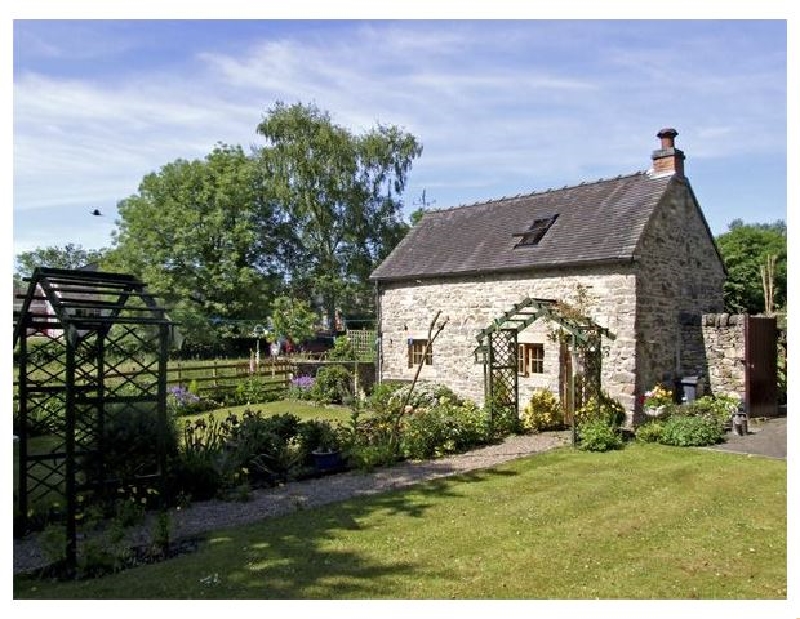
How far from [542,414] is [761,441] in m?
4.14

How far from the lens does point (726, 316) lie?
1407cm


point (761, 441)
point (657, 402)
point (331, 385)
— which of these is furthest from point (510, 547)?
point (331, 385)

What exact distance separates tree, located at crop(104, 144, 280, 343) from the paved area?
22.5 meters

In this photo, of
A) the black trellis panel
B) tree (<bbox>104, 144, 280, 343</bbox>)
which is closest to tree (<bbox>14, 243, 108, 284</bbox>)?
tree (<bbox>104, 144, 280, 343</bbox>)

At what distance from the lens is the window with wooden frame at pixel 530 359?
15.1m

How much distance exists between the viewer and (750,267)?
2878cm

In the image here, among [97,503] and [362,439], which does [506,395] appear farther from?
[97,503]

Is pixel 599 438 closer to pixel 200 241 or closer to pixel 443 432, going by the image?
pixel 443 432

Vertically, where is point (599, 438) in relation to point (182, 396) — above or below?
below

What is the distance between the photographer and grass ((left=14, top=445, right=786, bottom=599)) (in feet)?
17.5

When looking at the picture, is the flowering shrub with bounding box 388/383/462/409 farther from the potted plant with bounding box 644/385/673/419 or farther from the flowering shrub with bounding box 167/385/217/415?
the flowering shrub with bounding box 167/385/217/415

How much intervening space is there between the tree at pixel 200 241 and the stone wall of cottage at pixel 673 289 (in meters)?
20.6
